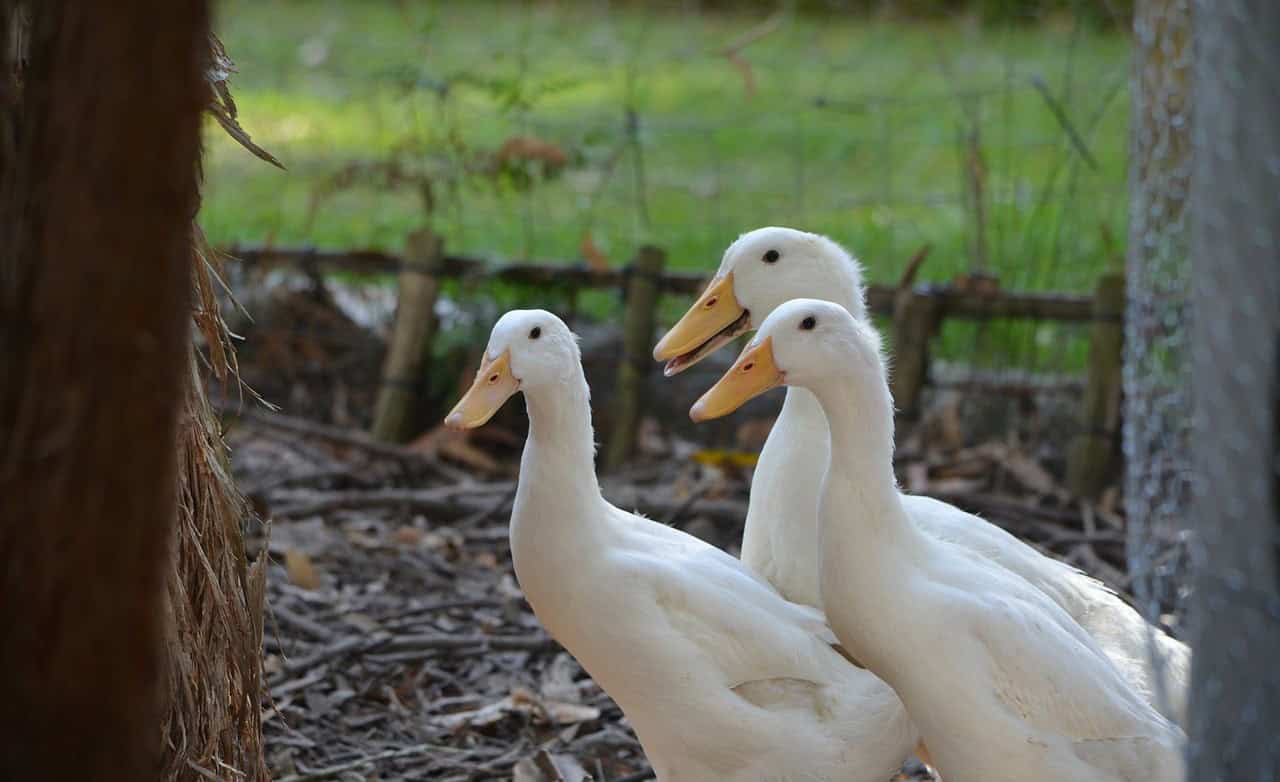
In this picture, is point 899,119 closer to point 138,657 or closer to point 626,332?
point 626,332

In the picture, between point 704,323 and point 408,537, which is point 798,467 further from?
point 408,537

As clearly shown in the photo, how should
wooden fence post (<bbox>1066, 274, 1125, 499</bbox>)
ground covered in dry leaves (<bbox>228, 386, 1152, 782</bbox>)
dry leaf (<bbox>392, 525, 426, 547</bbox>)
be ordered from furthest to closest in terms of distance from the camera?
wooden fence post (<bbox>1066, 274, 1125, 499</bbox>)
dry leaf (<bbox>392, 525, 426, 547</bbox>)
ground covered in dry leaves (<bbox>228, 386, 1152, 782</bbox>)

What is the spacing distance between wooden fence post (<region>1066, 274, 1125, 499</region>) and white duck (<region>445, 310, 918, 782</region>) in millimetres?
2279

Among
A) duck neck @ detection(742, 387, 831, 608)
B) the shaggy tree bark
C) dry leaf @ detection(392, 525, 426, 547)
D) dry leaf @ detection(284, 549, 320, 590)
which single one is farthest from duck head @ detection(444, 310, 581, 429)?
dry leaf @ detection(392, 525, 426, 547)

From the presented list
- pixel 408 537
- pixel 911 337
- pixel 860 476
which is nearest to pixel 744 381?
pixel 860 476

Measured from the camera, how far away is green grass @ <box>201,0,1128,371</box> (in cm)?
625

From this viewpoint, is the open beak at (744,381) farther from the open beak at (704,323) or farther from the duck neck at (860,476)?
the open beak at (704,323)

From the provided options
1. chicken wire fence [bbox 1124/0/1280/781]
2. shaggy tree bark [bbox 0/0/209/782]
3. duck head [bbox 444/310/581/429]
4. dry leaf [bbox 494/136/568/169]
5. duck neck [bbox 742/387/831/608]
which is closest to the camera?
shaggy tree bark [bbox 0/0/209/782]

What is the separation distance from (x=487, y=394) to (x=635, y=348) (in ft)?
8.26

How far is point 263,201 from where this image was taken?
291 inches

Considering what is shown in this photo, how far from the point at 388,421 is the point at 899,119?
4308mm

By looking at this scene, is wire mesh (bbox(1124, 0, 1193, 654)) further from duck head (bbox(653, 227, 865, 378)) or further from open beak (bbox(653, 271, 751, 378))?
open beak (bbox(653, 271, 751, 378))

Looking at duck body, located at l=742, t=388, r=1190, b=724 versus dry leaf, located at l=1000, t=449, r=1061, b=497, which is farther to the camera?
dry leaf, located at l=1000, t=449, r=1061, b=497

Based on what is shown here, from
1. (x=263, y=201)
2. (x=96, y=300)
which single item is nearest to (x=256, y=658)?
(x=96, y=300)
